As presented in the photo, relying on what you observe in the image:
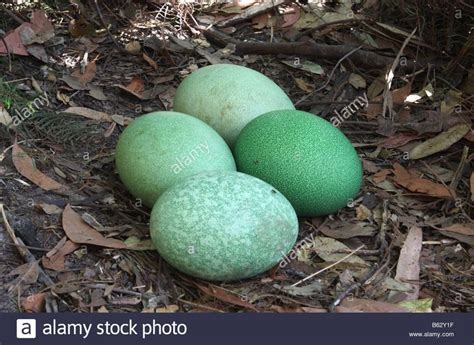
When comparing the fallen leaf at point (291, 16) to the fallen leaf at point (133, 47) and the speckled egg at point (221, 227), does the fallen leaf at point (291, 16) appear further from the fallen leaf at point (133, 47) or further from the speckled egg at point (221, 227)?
the speckled egg at point (221, 227)

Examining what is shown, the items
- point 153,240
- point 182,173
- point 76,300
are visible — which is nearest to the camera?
point 76,300

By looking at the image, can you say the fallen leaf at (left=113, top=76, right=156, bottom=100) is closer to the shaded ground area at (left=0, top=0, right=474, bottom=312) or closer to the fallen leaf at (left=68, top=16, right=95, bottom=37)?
the shaded ground area at (left=0, top=0, right=474, bottom=312)

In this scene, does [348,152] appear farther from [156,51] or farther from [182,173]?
[156,51]

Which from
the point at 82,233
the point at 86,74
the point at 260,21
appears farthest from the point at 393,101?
the point at 82,233

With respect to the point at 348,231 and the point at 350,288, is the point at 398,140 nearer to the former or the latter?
the point at 348,231

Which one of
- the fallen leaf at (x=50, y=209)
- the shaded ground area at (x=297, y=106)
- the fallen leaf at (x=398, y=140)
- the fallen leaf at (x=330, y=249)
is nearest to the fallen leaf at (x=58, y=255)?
the shaded ground area at (x=297, y=106)

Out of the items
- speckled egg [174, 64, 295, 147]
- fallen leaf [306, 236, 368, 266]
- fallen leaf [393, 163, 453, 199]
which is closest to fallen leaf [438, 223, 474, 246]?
fallen leaf [393, 163, 453, 199]

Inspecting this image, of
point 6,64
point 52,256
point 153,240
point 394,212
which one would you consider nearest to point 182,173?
point 153,240

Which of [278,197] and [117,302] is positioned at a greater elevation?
[278,197]
